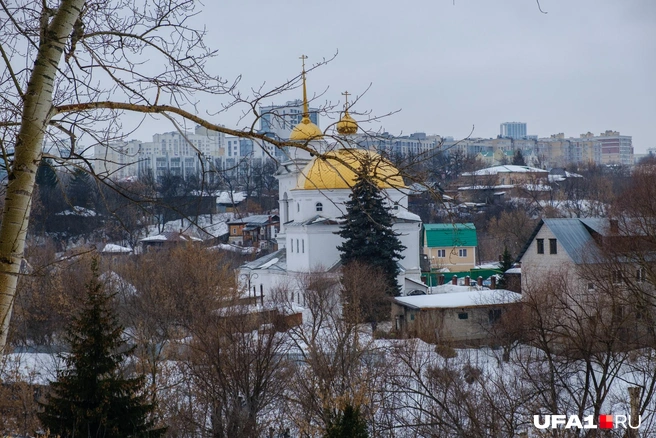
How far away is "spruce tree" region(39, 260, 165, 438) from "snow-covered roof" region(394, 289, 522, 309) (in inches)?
715

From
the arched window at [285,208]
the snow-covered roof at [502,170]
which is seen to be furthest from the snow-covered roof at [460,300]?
the snow-covered roof at [502,170]

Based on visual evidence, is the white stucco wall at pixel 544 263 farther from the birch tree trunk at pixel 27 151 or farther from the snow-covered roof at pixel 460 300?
the birch tree trunk at pixel 27 151

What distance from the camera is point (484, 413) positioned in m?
15.3

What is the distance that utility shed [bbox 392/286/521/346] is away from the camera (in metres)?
27.0

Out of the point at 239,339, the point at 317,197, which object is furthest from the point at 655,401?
the point at 317,197

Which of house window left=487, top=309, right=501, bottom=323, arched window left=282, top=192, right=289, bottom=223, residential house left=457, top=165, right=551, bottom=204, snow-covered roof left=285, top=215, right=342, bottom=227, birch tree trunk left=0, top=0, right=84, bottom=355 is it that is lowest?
house window left=487, top=309, right=501, bottom=323

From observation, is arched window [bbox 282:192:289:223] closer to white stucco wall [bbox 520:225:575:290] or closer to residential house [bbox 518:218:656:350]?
residential house [bbox 518:218:656:350]

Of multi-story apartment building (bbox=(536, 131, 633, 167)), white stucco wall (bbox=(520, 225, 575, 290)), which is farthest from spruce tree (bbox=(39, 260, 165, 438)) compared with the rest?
multi-story apartment building (bbox=(536, 131, 633, 167))

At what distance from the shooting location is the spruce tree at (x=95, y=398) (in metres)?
10.4

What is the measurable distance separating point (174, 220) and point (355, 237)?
129 ft

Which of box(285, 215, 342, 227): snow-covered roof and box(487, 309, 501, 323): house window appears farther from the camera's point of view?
box(285, 215, 342, 227): snow-covered roof

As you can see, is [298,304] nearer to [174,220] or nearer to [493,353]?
[493,353]

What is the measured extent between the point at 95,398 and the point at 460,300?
778 inches

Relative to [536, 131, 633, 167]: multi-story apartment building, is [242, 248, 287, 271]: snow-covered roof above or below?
below
